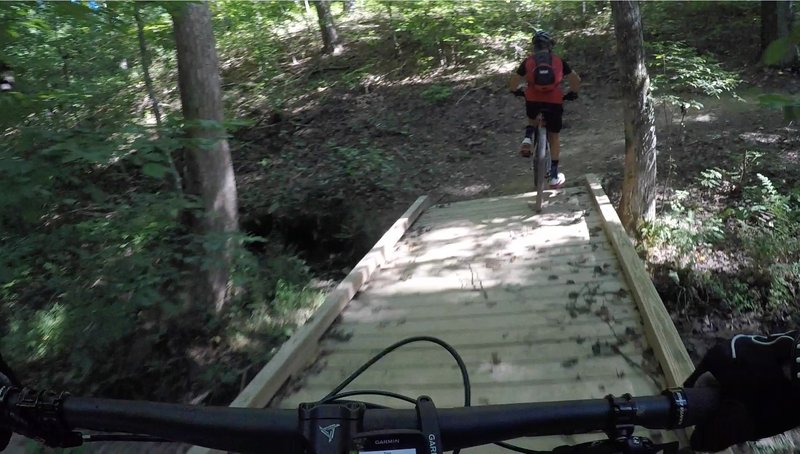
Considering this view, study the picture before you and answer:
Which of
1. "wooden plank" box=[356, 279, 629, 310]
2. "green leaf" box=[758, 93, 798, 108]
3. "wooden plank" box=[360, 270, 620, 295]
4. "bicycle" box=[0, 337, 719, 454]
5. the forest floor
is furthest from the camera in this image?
the forest floor

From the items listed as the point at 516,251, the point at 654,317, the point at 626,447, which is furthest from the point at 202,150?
the point at 626,447

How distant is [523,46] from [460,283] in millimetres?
10849

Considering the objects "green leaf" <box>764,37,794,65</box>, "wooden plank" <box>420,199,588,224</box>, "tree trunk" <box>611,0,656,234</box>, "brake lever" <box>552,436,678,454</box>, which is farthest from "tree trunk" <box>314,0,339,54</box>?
"brake lever" <box>552,436,678,454</box>

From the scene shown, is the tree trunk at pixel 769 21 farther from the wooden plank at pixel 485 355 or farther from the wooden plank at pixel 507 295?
the wooden plank at pixel 485 355

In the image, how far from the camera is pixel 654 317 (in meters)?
3.37

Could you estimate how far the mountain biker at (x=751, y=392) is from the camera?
Result: 1.17m

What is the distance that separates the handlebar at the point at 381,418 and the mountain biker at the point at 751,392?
0.13ft

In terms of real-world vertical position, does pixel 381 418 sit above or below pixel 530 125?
above

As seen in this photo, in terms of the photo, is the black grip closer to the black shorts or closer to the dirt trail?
the black shorts

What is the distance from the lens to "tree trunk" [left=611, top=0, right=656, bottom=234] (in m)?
6.07

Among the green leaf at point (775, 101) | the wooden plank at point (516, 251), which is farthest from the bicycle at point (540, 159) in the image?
the green leaf at point (775, 101)

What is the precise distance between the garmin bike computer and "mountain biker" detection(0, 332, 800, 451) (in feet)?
2.35

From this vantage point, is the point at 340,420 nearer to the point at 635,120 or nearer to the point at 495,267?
the point at 495,267

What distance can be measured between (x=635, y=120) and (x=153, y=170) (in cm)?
535
